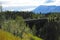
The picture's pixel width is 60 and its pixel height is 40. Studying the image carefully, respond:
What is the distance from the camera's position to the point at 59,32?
22.2 meters

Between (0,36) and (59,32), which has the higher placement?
(0,36)

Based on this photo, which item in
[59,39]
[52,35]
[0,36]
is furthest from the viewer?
[52,35]

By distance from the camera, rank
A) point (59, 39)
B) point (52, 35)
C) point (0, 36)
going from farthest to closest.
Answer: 1. point (52, 35)
2. point (59, 39)
3. point (0, 36)

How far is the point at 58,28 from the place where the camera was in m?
22.9

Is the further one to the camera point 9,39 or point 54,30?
point 54,30

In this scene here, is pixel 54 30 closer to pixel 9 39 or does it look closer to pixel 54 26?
pixel 54 26

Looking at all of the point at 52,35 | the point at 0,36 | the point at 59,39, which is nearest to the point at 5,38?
the point at 0,36

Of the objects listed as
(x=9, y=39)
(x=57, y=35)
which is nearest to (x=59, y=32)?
(x=57, y=35)

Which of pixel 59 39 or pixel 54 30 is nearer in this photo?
pixel 59 39

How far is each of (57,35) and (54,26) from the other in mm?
2069

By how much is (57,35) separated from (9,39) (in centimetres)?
1207

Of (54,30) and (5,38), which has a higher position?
(5,38)

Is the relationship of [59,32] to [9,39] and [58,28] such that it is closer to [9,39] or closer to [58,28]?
[58,28]

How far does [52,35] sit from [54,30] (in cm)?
70
